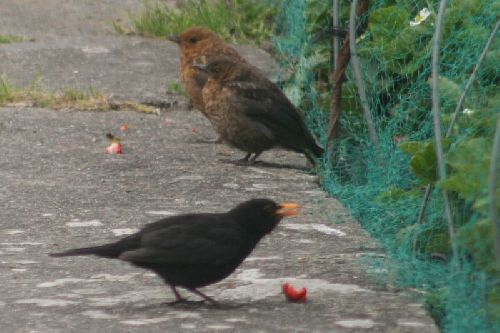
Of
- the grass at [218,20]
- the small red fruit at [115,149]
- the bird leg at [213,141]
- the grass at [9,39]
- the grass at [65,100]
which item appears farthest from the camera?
the grass at [218,20]

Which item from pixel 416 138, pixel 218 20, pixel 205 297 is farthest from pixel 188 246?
pixel 218 20

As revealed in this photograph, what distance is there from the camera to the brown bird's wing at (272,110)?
7031mm

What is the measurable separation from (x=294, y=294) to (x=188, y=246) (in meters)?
0.40

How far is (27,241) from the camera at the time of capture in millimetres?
5148

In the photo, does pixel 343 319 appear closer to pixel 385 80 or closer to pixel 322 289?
pixel 322 289

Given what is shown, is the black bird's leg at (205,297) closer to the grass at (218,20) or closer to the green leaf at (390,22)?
the green leaf at (390,22)

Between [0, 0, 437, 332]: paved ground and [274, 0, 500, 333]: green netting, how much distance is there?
16 centimetres

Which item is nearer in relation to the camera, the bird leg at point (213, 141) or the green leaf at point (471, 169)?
the green leaf at point (471, 169)

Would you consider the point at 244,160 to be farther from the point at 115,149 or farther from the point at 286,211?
the point at 286,211

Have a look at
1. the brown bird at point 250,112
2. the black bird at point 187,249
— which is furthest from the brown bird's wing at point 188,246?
the brown bird at point 250,112

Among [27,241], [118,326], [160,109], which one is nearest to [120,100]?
[160,109]

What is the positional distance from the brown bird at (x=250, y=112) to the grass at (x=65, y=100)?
30.7 inches

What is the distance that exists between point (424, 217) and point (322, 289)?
1.62ft

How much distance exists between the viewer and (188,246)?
427 centimetres
